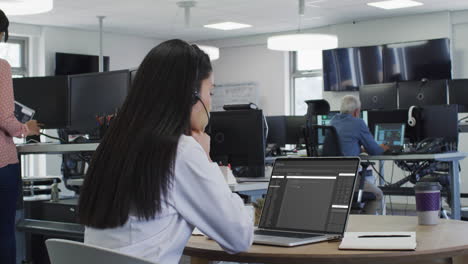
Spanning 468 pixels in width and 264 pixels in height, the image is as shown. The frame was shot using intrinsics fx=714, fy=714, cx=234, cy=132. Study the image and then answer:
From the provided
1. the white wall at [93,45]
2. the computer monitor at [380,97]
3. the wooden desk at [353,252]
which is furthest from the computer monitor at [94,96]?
the white wall at [93,45]

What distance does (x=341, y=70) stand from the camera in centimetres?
1056

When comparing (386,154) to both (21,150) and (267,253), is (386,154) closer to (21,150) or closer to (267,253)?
(21,150)

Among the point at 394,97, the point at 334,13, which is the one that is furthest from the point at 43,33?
the point at 394,97

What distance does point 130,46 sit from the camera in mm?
11711

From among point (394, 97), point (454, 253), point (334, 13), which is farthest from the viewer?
point (334, 13)

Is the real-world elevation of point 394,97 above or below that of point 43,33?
below

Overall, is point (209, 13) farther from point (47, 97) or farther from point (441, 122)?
point (47, 97)

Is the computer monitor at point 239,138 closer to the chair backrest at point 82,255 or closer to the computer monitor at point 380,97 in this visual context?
the chair backrest at point 82,255

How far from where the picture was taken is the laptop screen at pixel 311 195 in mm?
1949

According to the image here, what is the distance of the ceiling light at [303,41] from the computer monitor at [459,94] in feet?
5.44

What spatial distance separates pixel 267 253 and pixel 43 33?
9.40 meters

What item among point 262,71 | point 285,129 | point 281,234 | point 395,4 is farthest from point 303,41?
point 281,234

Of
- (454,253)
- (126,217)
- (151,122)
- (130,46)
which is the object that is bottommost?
(454,253)

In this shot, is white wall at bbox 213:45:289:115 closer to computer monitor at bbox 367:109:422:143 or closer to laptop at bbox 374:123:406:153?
computer monitor at bbox 367:109:422:143
